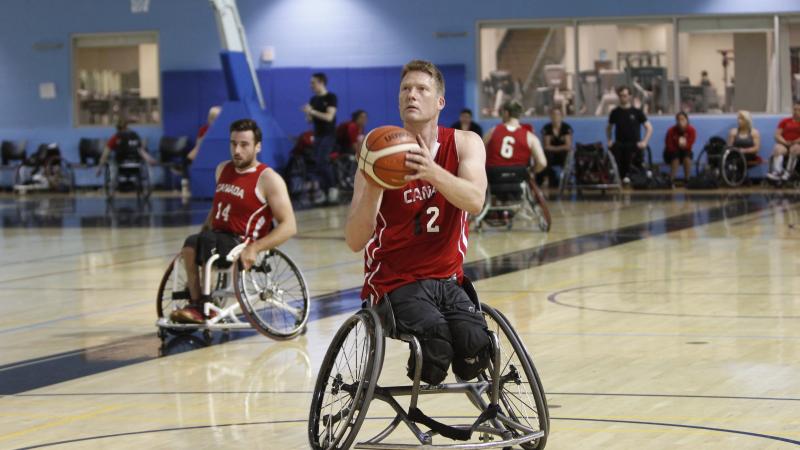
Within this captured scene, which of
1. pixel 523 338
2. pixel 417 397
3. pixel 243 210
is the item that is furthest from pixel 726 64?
pixel 417 397

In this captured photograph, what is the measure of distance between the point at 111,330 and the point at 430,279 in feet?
12.4

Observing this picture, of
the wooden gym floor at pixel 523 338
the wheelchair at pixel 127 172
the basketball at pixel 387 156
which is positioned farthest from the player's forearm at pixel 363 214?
the wheelchair at pixel 127 172

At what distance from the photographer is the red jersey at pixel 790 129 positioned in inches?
747

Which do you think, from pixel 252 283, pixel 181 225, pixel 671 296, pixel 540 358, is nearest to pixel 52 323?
pixel 252 283

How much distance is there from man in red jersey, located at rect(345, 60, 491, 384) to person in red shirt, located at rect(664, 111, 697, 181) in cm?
1572

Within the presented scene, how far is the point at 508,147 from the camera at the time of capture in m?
13.0

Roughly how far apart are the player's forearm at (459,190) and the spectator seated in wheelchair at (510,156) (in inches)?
347

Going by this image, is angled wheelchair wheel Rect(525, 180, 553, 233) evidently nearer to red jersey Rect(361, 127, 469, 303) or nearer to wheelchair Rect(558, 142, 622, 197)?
wheelchair Rect(558, 142, 622, 197)

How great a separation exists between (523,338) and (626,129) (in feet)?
40.7

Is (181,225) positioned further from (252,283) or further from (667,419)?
(667,419)

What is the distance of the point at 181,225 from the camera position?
15.0 meters

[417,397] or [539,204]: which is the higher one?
[417,397]

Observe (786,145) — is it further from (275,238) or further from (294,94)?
(275,238)

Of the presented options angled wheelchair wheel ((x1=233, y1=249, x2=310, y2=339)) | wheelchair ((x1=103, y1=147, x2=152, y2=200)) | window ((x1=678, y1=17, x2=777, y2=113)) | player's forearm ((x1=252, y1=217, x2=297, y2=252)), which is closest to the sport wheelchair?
wheelchair ((x1=103, y1=147, x2=152, y2=200))
